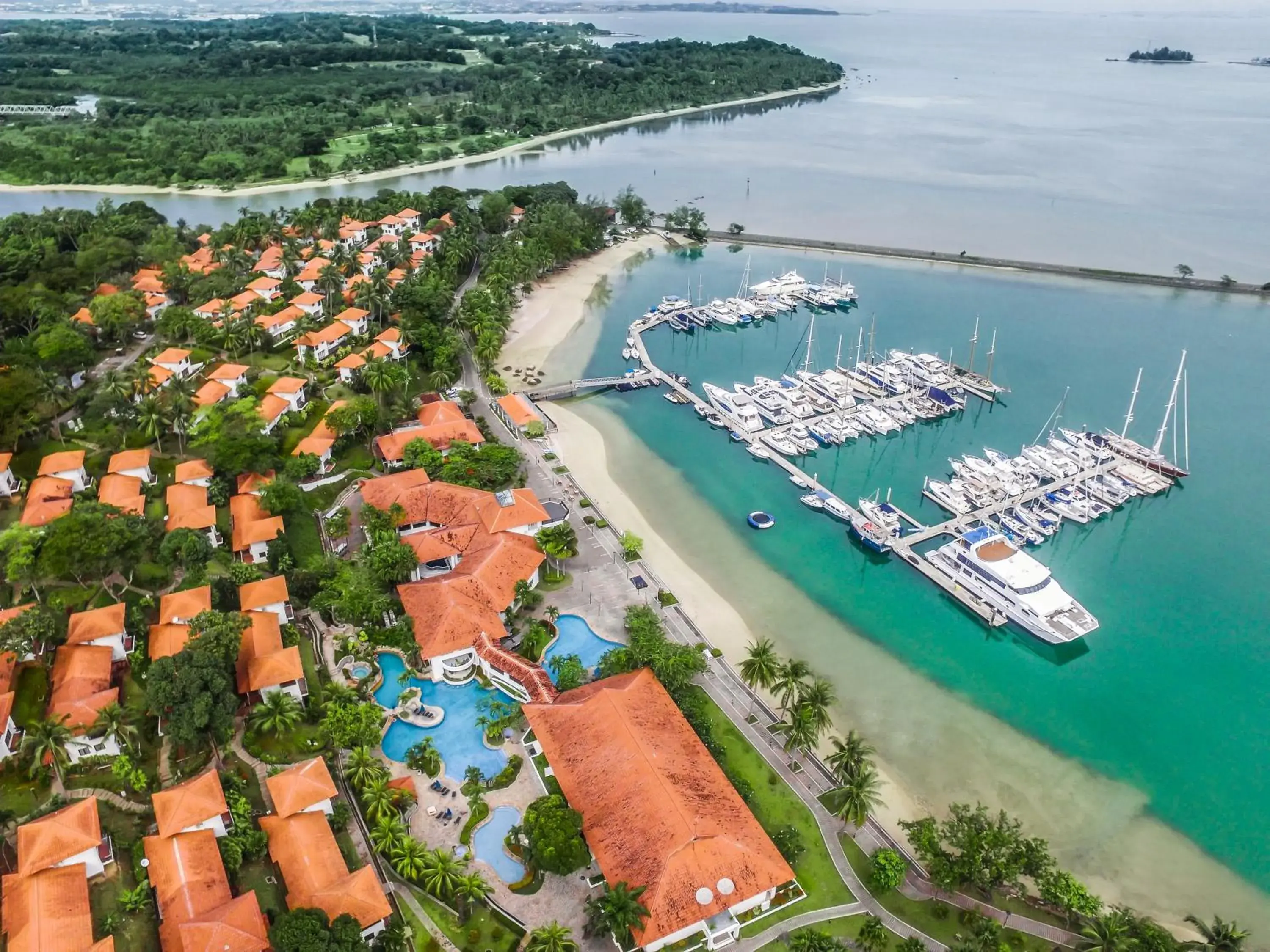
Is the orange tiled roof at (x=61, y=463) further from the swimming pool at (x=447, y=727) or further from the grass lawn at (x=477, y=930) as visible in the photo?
the grass lawn at (x=477, y=930)

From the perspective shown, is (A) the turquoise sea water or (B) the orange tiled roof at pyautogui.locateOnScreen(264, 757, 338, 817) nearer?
(B) the orange tiled roof at pyautogui.locateOnScreen(264, 757, 338, 817)

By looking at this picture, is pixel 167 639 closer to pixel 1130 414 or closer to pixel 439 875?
pixel 439 875

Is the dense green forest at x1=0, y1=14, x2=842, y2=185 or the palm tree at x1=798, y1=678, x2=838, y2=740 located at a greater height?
the dense green forest at x1=0, y1=14, x2=842, y2=185

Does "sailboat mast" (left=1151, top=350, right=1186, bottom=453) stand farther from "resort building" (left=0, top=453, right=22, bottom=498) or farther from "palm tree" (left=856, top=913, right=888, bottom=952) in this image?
"resort building" (left=0, top=453, right=22, bottom=498)

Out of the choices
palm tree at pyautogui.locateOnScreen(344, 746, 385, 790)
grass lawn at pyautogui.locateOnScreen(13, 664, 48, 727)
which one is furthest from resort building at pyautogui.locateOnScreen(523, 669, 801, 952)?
grass lawn at pyautogui.locateOnScreen(13, 664, 48, 727)

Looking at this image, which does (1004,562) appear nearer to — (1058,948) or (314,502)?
(1058,948)

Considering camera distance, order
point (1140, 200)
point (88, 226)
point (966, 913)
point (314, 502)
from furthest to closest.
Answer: point (1140, 200), point (88, 226), point (314, 502), point (966, 913)

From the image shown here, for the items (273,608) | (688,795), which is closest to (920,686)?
(688,795)
